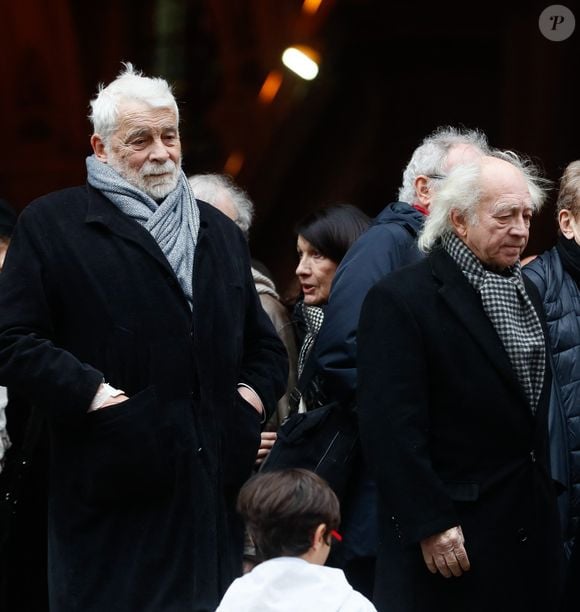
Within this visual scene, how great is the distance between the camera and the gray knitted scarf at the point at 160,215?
5270 millimetres

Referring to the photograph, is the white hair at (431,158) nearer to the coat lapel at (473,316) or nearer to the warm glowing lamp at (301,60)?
the coat lapel at (473,316)

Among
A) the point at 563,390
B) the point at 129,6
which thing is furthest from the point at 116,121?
the point at 129,6

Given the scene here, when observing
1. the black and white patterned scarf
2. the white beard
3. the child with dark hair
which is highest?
the white beard

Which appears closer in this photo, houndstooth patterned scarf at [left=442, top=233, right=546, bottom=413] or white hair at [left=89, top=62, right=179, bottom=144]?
houndstooth patterned scarf at [left=442, top=233, right=546, bottom=413]

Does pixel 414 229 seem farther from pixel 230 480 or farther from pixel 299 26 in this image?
pixel 299 26

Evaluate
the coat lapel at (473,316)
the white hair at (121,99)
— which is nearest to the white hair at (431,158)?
the coat lapel at (473,316)

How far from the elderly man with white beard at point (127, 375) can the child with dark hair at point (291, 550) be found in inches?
30.8

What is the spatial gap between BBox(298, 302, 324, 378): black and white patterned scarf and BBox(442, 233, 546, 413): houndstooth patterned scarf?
120 centimetres

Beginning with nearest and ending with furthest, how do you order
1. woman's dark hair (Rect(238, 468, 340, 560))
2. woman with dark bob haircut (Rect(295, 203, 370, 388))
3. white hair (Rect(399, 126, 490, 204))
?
1. woman's dark hair (Rect(238, 468, 340, 560))
2. white hair (Rect(399, 126, 490, 204))
3. woman with dark bob haircut (Rect(295, 203, 370, 388))

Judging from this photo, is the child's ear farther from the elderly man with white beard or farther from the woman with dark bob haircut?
the woman with dark bob haircut

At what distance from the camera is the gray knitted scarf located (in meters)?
5.27

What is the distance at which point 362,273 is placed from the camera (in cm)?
587

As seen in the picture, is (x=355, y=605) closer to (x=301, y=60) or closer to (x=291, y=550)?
(x=291, y=550)

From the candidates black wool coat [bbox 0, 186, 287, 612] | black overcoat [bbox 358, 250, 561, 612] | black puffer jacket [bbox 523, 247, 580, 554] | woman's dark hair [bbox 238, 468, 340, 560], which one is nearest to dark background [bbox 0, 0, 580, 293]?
black puffer jacket [bbox 523, 247, 580, 554]
